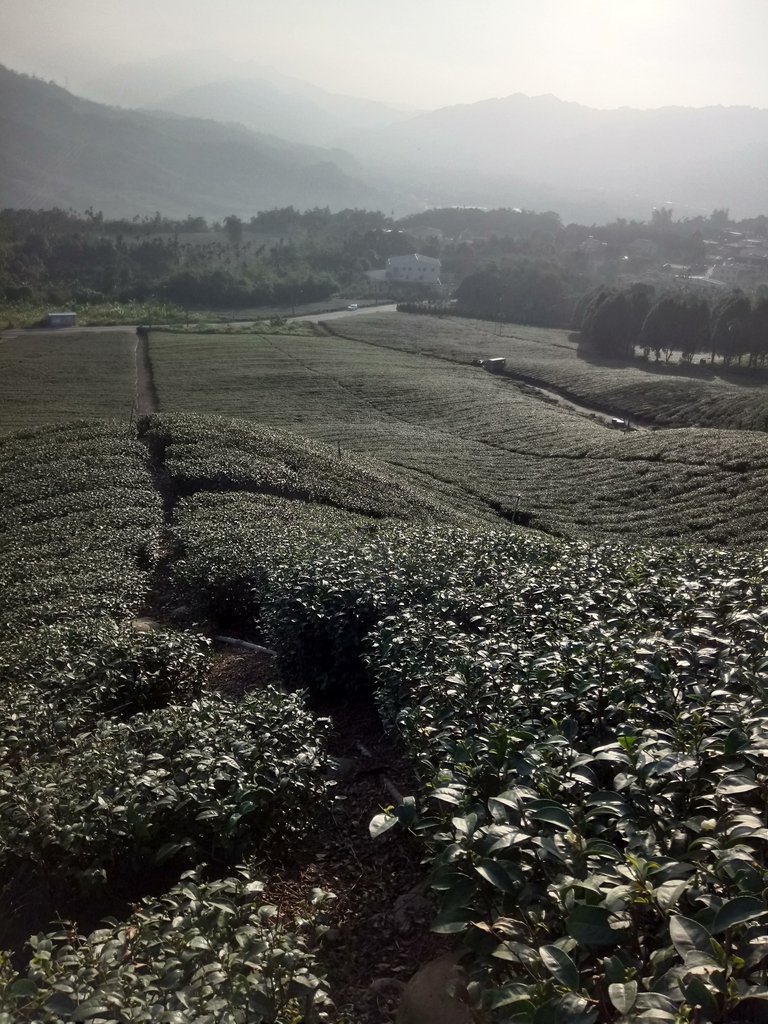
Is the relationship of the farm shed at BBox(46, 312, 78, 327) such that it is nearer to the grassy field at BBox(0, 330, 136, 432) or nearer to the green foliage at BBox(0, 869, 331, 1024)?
the grassy field at BBox(0, 330, 136, 432)

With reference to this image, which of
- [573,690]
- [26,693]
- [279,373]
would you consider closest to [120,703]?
[26,693]

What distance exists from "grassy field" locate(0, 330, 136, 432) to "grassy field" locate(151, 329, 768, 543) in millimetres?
2553

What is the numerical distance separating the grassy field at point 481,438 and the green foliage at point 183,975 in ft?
63.5

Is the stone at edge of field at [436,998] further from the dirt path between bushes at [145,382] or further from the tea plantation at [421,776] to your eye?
the dirt path between bushes at [145,382]

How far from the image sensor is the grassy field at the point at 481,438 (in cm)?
2512

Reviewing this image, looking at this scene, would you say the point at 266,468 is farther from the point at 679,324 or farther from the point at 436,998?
the point at 679,324

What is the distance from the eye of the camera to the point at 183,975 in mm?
2861

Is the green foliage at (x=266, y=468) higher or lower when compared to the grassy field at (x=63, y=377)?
lower

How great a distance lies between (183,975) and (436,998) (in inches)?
35.5

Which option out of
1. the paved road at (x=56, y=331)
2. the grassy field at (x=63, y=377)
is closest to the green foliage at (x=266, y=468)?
the grassy field at (x=63, y=377)

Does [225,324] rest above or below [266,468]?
above

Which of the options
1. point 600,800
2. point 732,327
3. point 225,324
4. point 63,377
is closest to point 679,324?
point 732,327

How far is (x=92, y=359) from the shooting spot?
49.7 m

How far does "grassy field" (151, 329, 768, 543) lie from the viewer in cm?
2512
